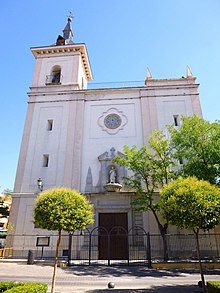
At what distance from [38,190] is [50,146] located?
378cm

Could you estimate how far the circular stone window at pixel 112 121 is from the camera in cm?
1964

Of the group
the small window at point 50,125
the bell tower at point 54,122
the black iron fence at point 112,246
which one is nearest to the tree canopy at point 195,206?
the black iron fence at point 112,246

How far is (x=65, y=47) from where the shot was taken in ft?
76.2

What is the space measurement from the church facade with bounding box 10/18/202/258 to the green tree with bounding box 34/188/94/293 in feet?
28.9

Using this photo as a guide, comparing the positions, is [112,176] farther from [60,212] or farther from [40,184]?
[60,212]

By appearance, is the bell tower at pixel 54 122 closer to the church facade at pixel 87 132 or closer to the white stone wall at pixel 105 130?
the church facade at pixel 87 132

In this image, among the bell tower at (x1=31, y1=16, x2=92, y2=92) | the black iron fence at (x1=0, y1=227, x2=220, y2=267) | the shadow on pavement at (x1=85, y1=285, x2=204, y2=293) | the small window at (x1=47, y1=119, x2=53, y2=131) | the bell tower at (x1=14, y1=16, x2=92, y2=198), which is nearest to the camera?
the shadow on pavement at (x1=85, y1=285, x2=204, y2=293)

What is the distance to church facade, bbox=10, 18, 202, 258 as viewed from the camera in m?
16.8

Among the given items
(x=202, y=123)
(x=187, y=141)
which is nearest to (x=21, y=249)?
(x=187, y=141)

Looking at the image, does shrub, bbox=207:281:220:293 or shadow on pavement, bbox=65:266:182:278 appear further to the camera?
shadow on pavement, bbox=65:266:182:278

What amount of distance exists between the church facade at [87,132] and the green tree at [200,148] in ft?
13.3

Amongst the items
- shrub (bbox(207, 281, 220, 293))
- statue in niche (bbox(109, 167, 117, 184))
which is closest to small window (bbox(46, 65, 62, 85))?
statue in niche (bbox(109, 167, 117, 184))

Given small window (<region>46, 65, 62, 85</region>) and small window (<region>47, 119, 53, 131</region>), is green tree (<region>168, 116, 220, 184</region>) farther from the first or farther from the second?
small window (<region>46, 65, 62, 85</region>)

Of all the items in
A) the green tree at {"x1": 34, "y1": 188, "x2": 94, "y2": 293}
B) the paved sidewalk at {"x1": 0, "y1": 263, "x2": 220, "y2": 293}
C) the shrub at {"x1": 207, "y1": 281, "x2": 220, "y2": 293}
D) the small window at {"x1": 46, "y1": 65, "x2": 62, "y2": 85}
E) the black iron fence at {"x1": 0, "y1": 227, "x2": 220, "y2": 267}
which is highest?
the small window at {"x1": 46, "y1": 65, "x2": 62, "y2": 85}
